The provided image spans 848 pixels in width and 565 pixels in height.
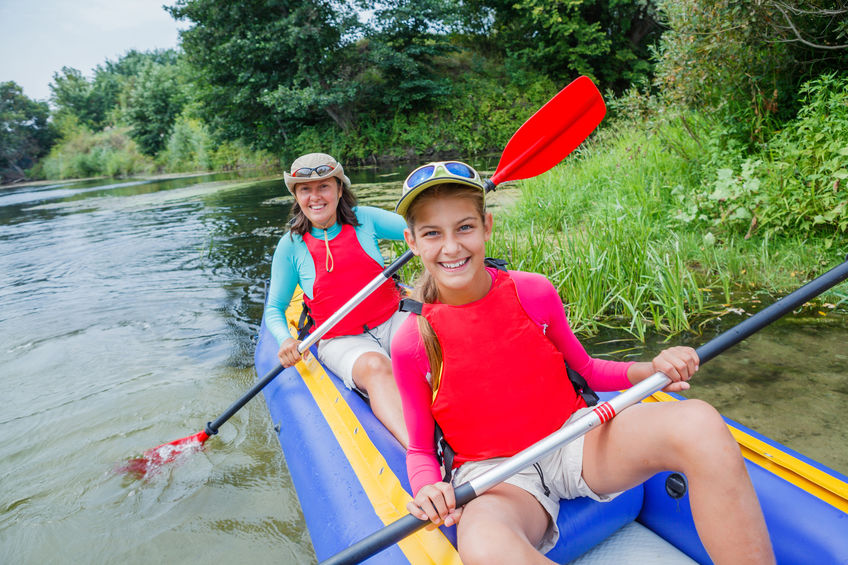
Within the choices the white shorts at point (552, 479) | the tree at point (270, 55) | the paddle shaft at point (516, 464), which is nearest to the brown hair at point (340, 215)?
the white shorts at point (552, 479)

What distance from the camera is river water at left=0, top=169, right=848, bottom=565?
2.03 m

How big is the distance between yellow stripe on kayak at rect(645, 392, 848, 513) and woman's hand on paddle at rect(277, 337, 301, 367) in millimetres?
1691

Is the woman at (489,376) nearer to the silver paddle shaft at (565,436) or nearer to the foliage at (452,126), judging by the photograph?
the silver paddle shaft at (565,436)

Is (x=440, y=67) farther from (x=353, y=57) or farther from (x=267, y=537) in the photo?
(x=267, y=537)

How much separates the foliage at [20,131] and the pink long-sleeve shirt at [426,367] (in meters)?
44.3

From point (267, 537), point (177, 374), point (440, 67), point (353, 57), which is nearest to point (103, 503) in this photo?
point (267, 537)

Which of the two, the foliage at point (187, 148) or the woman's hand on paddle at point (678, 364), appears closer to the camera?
the woman's hand on paddle at point (678, 364)

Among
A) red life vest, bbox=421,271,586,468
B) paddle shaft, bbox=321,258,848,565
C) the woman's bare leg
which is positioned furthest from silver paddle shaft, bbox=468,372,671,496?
the woman's bare leg

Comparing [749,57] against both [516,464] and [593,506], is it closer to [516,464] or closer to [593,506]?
[593,506]

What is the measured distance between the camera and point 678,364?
3.73 ft

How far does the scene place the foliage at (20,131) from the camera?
1352 inches

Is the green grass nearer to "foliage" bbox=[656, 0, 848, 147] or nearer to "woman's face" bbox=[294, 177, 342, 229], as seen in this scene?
"foliage" bbox=[656, 0, 848, 147]

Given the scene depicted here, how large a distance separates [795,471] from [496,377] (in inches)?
29.8

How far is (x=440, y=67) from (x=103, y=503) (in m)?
16.7
